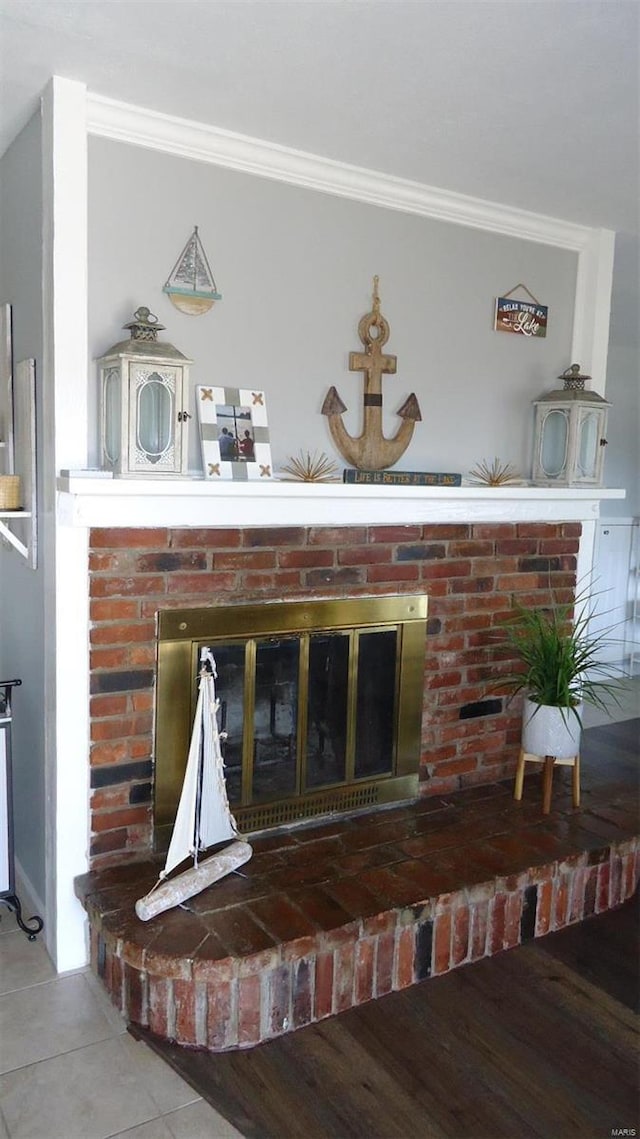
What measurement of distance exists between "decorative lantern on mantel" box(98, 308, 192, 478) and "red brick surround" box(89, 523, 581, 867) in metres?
0.19

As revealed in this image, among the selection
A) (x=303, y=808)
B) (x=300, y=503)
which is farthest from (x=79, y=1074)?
(x=300, y=503)

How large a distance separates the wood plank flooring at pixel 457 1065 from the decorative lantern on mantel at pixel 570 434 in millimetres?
1546

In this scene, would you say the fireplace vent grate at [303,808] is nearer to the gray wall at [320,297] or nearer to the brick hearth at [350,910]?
the brick hearth at [350,910]

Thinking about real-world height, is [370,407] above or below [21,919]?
above

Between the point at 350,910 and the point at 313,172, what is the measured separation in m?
2.00

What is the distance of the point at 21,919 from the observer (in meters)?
2.29

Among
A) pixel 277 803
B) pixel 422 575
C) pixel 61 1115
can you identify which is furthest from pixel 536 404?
pixel 61 1115

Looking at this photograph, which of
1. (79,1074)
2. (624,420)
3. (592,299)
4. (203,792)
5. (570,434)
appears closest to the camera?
(79,1074)

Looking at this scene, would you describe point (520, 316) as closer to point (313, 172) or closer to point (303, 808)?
point (313, 172)

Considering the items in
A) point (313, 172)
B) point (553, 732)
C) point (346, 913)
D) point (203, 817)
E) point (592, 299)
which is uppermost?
point (313, 172)

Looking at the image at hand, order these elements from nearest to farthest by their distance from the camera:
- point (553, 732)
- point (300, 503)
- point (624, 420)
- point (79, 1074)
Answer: point (79, 1074)
point (300, 503)
point (553, 732)
point (624, 420)

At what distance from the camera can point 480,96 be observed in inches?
Answer: 76.3

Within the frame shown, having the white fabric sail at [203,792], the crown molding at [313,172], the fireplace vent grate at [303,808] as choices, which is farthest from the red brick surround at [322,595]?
the crown molding at [313,172]

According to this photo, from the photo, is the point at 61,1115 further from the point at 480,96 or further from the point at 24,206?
the point at 480,96
